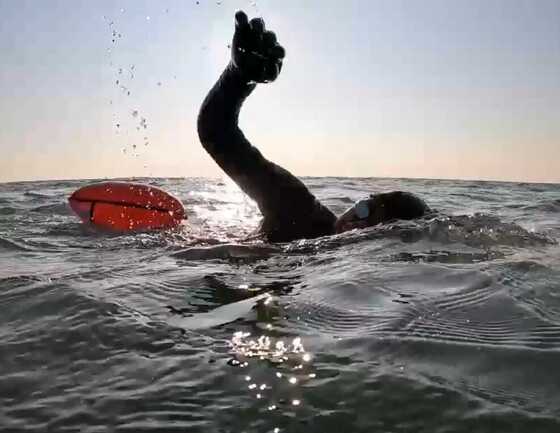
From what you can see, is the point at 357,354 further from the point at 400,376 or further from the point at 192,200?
the point at 192,200

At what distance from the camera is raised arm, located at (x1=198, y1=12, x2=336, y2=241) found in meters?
4.51

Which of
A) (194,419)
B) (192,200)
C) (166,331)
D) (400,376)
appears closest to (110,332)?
(166,331)

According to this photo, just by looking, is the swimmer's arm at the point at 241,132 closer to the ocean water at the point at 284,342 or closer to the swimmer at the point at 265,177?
the swimmer at the point at 265,177

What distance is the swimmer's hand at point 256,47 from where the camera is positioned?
4480 millimetres

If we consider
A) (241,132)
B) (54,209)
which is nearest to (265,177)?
(241,132)

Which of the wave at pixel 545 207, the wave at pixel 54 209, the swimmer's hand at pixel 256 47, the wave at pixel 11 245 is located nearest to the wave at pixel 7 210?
the wave at pixel 54 209

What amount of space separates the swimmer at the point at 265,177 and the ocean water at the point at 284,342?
2.20 ft

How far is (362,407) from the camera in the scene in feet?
6.06

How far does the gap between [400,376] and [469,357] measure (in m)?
0.37

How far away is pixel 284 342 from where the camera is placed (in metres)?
2.39

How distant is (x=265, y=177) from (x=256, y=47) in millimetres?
1207

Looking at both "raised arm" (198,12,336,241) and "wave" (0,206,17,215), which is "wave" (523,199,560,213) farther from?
"wave" (0,206,17,215)

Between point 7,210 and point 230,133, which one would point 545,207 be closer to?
point 230,133

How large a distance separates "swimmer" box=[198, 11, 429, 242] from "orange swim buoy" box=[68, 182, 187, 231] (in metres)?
1.79
